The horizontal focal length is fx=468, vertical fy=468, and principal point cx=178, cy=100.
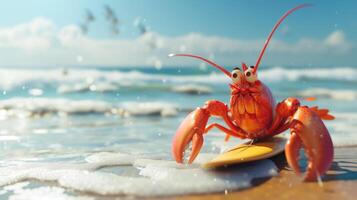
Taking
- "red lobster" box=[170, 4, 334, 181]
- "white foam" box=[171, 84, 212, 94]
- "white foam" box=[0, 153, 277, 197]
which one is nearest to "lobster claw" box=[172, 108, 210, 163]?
"red lobster" box=[170, 4, 334, 181]

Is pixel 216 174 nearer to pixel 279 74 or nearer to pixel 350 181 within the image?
pixel 350 181

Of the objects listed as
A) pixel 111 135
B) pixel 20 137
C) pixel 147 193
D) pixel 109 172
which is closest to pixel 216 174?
pixel 147 193

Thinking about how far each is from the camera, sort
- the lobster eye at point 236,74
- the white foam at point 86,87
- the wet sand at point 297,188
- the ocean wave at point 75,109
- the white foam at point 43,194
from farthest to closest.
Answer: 1. the white foam at point 86,87
2. the ocean wave at point 75,109
3. the lobster eye at point 236,74
4. the white foam at point 43,194
5. the wet sand at point 297,188

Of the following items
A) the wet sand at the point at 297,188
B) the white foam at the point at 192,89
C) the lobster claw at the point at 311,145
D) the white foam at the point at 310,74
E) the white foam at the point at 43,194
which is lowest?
the wet sand at the point at 297,188

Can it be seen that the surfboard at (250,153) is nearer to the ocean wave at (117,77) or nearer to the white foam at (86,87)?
the ocean wave at (117,77)

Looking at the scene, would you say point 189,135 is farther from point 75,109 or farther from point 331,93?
point 331,93

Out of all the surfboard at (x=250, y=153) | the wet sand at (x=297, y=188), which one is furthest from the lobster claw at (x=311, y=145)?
the surfboard at (x=250, y=153)
